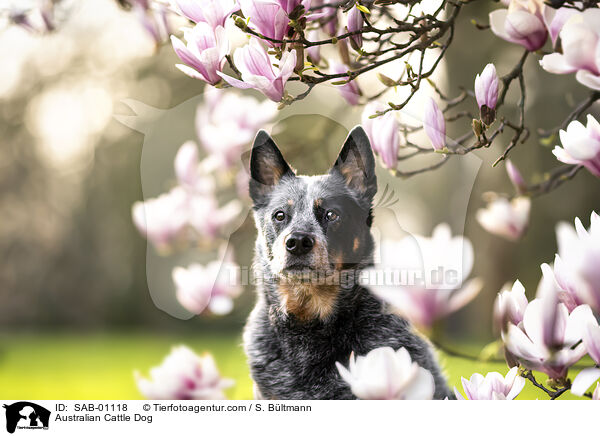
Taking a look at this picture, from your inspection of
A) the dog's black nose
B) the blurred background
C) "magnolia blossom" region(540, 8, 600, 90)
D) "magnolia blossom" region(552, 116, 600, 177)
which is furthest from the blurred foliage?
"magnolia blossom" region(540, 8, 600, 90)

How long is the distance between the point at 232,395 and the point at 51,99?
4.30 feet

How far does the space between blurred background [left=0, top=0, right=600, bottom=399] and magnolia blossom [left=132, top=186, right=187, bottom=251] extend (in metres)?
0.06

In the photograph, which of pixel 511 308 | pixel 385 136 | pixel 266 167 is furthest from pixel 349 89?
pixel 511 308

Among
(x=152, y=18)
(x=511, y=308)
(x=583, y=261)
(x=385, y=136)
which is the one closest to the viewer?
(x=583, y=261)

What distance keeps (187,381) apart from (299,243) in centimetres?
59

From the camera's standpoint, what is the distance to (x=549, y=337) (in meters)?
1.07

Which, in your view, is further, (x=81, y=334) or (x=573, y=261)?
(x=81, y=334)

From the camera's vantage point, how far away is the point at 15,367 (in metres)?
1.90

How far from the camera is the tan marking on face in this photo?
1.40 meters
